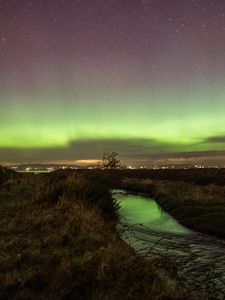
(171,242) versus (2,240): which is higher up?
(2,240)

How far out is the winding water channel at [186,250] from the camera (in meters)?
10.5

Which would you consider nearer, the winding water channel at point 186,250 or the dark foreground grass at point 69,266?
the dark foreground grass at point 69,266

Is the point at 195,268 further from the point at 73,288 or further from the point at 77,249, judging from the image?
the point at 73,288

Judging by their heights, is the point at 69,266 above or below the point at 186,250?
above

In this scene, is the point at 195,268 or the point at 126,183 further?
the point at 126,183

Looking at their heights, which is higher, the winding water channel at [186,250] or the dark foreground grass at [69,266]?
the dark foreground grass at [69,266]

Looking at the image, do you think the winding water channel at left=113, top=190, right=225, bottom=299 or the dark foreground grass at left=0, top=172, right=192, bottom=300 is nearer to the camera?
the dark foreground grass at left=0, top=172, right=192, bottom=300

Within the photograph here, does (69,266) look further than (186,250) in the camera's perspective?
No

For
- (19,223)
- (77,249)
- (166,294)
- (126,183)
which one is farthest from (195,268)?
(126,183)

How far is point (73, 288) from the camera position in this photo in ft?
27.5

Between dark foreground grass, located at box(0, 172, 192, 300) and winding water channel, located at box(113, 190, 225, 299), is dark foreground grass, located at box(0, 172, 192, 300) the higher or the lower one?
the higher one

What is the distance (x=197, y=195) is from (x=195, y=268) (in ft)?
81.8

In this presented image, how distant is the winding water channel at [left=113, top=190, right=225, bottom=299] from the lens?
1055cm

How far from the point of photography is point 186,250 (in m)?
16.6
